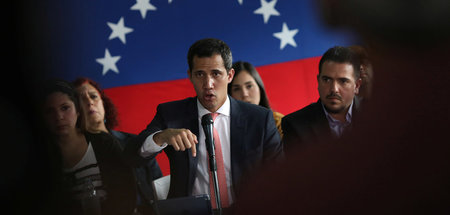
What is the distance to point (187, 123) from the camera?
1.54 meters

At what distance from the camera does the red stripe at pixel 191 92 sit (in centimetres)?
264

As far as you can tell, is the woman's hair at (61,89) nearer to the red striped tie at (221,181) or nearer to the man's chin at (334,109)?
the red striped tie at (221,181)

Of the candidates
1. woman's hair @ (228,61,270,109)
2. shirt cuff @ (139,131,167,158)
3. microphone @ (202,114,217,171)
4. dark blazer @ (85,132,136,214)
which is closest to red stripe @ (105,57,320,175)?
woman's hair @ (228,61,270,109)

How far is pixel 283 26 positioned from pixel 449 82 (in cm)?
238

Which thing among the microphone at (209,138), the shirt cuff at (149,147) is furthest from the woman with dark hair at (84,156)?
the microphone at (209,138)

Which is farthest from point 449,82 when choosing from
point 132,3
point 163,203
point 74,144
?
point 132,3

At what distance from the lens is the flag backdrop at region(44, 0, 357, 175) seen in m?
2.61

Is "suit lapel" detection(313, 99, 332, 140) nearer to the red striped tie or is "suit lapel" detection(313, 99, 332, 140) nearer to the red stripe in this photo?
the red striped tie

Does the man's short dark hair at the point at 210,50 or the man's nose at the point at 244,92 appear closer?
the man's short dark hair at the point at 210,50

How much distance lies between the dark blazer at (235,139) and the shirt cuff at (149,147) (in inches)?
4.1

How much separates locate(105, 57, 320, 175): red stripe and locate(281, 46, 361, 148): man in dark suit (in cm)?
113

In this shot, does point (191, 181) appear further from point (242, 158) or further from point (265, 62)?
point (265, 62)

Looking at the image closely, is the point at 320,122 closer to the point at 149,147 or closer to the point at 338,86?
the point at 338,86

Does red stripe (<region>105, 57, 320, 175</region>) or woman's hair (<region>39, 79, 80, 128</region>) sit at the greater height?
red stripe (<region>105, 57, 320, 175</region>)
